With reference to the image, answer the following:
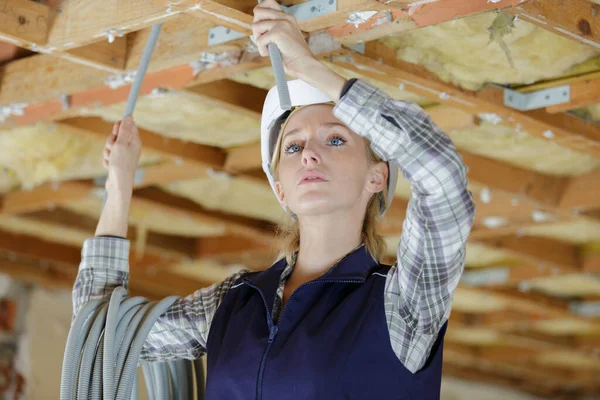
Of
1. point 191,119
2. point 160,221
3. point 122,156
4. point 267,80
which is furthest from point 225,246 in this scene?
point 122,156

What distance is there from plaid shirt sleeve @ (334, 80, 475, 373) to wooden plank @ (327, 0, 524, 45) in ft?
1.68

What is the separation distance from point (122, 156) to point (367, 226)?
1.96 ft

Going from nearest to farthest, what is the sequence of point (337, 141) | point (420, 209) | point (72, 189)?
point (420, 209) → point (337, 141) → point (72, 189)

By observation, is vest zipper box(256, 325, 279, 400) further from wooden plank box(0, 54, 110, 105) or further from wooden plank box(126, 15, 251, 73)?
wooden plank box(0, 54, 110, 105)

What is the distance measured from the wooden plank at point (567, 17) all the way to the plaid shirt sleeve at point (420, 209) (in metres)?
0.57

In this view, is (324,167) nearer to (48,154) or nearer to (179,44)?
(179,44)

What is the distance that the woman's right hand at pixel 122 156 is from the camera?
2043 mm

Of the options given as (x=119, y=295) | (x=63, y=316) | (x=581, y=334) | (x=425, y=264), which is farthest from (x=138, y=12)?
(x=581, y=334)

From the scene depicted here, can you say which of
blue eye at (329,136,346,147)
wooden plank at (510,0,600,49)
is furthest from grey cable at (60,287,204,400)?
wooden plank at (510,0,600,49)

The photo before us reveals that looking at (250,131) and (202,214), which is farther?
(202,214)

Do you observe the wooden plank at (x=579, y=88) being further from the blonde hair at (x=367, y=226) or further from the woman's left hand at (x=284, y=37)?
the woman's left hand at (x=284, y=37)

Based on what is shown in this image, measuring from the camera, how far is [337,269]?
1.71 m

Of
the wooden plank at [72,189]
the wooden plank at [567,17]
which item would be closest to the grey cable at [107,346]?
the wooden plank at [567,17]

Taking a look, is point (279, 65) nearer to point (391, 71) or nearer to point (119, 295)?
point (119, 295)
